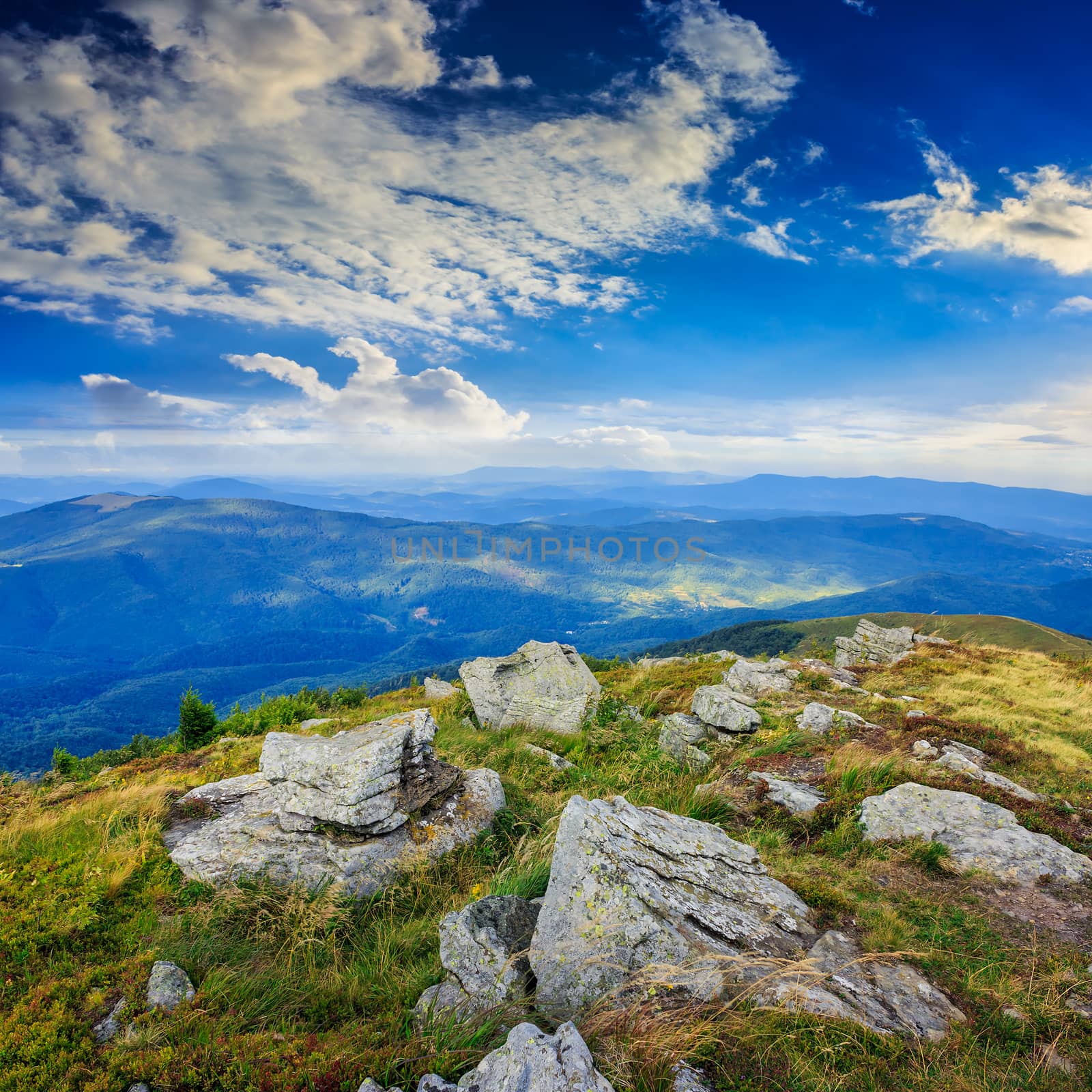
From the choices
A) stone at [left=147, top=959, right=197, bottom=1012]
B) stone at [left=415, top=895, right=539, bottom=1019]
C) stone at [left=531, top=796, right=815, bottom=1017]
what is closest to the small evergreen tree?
stone at [left=147, top=959, right=197, bottom=1012]

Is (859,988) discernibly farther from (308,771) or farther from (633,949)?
(308,771)

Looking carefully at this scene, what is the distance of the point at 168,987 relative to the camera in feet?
15.8

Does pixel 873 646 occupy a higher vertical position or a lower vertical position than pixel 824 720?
lower

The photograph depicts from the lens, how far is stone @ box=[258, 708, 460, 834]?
7879mm

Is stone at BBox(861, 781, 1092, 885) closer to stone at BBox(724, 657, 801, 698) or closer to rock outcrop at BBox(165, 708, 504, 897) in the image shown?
rock outcrop at BBox(165, 708, 504, 897)

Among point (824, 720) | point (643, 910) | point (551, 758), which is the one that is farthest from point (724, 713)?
point (643, 910)

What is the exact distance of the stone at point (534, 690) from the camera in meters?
15.8

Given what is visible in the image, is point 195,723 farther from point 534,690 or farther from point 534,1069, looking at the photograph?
point 534,1069

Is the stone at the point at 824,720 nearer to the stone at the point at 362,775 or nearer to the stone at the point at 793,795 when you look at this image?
the stone at the point at 793,795

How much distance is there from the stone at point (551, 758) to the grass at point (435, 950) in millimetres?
348

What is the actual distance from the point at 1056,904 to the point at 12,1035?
10870 mm

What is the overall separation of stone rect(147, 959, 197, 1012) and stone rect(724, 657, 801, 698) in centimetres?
1715

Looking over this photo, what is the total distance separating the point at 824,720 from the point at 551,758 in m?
7.34

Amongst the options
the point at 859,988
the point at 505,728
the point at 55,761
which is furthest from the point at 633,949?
the point at 55,761
